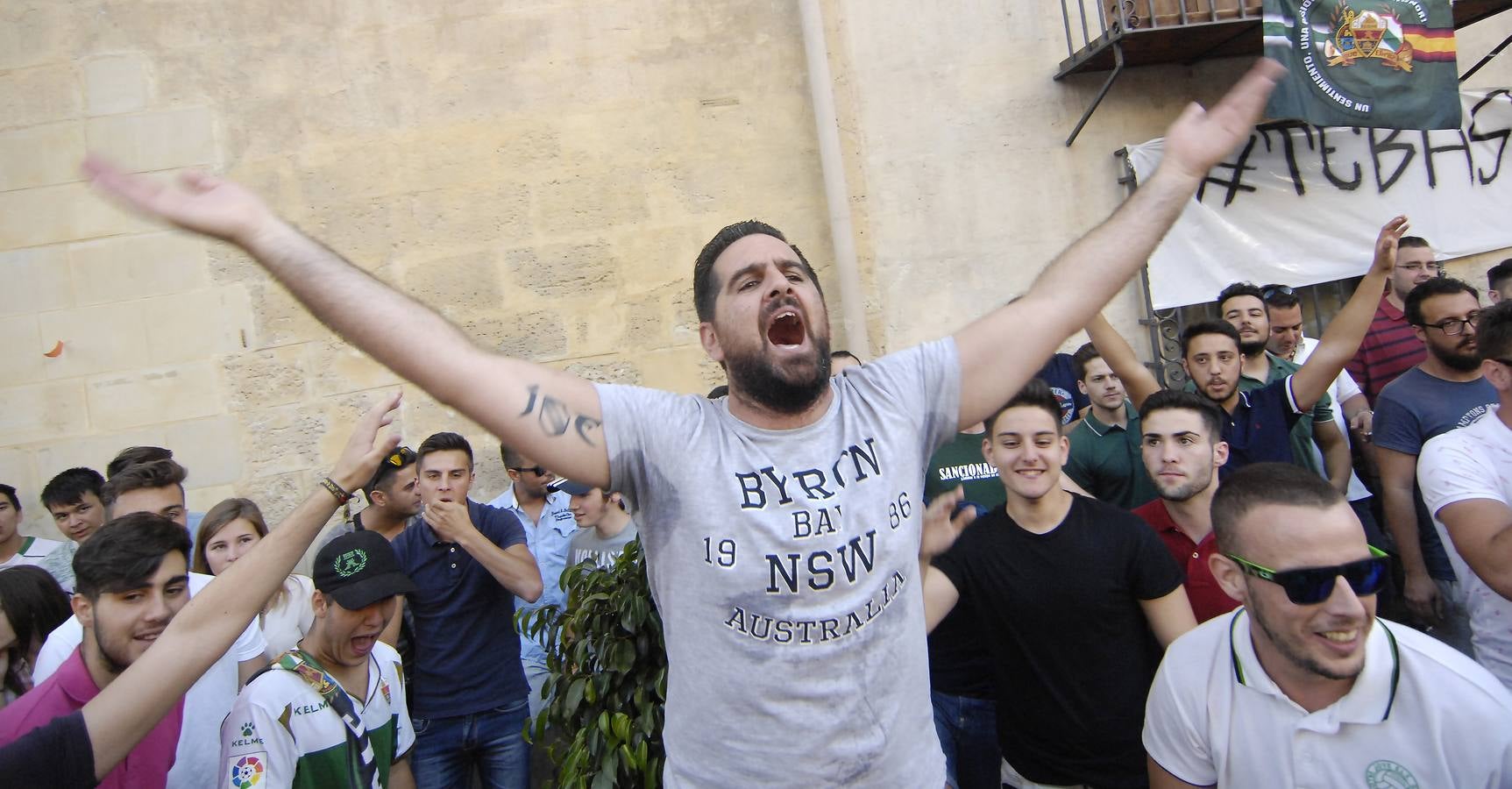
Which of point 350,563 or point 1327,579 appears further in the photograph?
point 350,563

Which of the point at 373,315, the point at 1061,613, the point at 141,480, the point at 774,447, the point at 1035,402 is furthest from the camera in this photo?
the point at 141,480

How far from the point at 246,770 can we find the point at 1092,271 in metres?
2.46

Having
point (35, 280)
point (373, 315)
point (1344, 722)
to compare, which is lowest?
point (1344, 722)

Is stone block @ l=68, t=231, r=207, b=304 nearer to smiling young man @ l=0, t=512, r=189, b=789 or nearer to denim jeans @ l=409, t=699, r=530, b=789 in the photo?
denim jeans @ l=409, t=699, r=530, b=789

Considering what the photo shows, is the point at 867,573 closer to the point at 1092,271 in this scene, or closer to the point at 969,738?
the point at 1092,271

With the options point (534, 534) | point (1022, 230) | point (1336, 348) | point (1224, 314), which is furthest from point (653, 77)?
point (1336, 348)

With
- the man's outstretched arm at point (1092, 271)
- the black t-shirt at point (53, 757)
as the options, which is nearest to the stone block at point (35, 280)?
the black t-shirt at point (53, 757)

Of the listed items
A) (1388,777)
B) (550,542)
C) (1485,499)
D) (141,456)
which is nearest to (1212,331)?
(1485,499)

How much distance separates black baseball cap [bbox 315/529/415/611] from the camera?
2920 millimetres

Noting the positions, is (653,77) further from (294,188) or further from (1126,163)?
(1126,163)

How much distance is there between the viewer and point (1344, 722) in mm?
1990

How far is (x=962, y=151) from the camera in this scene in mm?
6059

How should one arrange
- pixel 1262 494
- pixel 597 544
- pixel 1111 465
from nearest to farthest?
pixel 1262 494 < pixel 1111 465 < pixel 597 544

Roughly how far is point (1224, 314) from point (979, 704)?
8.18 feet
